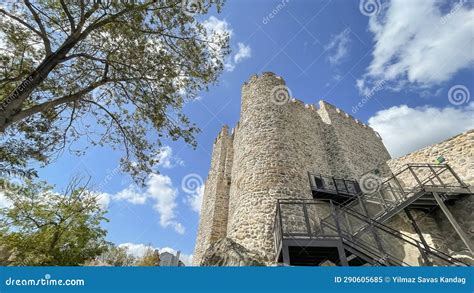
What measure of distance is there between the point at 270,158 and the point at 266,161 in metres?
0.24

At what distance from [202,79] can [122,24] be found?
2.85 m

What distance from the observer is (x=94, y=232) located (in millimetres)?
11672

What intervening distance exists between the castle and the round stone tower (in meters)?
0.04

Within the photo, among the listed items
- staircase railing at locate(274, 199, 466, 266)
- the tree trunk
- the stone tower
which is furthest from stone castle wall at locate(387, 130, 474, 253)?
the tree trunk

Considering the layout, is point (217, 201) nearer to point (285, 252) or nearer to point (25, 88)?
point (285, 252)

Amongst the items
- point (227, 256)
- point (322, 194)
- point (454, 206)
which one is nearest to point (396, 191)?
point (454, 206)

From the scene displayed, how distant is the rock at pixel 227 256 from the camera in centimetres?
597

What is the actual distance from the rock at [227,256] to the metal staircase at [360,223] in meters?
0.91

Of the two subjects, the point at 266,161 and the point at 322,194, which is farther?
the point at 322,194

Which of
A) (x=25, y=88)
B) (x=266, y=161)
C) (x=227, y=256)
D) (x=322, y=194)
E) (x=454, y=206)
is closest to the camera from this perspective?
(x=25, y=88)

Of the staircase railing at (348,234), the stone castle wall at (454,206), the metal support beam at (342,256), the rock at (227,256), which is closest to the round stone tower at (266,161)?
the staircase railing at (348,234)

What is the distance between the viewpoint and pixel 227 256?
6.29 meters

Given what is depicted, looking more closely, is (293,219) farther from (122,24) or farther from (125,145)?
(122,24)

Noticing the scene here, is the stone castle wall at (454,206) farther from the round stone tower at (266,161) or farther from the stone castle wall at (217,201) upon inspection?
the stone castle wall at (217,201)
